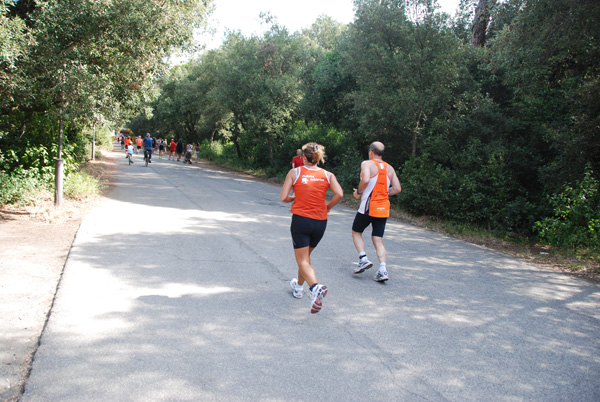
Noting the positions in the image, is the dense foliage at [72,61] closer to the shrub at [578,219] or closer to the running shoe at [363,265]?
the running shoe at [363,265]

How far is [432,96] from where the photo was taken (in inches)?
584

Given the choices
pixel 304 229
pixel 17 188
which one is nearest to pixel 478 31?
pixel 304 229

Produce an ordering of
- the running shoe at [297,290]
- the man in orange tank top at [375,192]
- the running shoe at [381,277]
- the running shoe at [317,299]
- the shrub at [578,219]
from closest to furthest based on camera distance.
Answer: the running shoe at [317,299], the running shoe at [297,290], the running shoe at [381,277], the man in orange tank top at [375,192], the shrub at [578,219]

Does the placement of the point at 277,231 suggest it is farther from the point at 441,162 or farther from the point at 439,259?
the point at 441,162

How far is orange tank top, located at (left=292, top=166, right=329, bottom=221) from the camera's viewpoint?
4.91 m

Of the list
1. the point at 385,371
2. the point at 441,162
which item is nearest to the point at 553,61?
the point at 441,162

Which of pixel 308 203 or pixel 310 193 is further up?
pixel 310 193

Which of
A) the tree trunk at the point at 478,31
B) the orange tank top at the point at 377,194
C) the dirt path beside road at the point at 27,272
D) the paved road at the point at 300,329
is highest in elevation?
the tree trunk at the point at 478,31

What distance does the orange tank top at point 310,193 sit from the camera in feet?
16.1

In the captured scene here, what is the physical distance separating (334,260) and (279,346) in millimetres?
3364

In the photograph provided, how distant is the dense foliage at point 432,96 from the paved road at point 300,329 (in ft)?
Answer: 13.5

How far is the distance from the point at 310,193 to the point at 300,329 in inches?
57.1

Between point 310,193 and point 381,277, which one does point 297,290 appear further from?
point 381,277

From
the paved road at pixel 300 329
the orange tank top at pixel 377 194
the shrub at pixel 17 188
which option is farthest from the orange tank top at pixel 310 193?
the shrub at pixel 17 188
